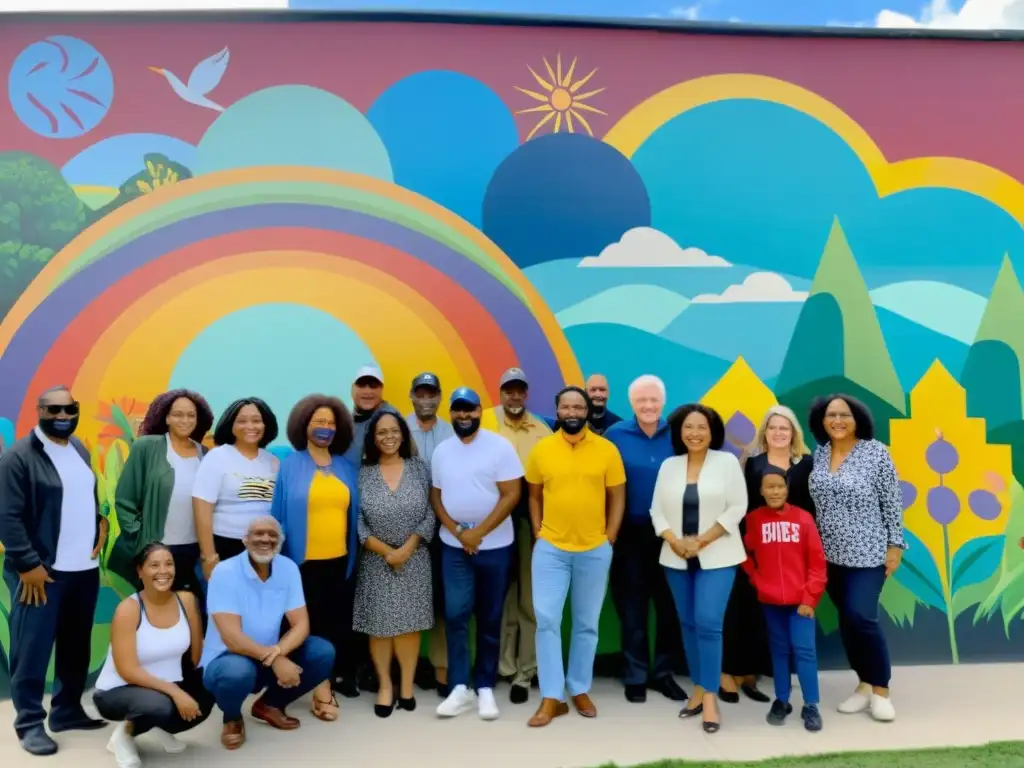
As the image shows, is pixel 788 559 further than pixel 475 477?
No

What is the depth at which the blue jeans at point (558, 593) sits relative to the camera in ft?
13.1

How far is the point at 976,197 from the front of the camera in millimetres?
5289

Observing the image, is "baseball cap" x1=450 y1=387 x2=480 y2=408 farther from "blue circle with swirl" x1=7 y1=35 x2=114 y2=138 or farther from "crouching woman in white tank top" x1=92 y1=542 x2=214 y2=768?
"blue circle with swirl" x1=7 y1=35 x2=114 y2=138

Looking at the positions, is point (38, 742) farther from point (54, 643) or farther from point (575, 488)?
point (575, 488)

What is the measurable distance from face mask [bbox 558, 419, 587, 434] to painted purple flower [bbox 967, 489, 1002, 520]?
3.09m


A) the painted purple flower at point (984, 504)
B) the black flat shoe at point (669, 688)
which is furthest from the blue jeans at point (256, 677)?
the painted purple flower at point (984, 504)

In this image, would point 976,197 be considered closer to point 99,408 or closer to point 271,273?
point 271,273

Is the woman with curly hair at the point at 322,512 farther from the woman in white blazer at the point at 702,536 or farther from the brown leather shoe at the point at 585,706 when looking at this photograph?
the woman in white blazer at the point at 702,536

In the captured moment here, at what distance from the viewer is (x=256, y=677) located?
364 centimetres

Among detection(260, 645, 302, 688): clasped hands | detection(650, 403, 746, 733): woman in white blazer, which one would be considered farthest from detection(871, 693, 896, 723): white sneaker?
detection(260, 645, 302, 688): clasped hands

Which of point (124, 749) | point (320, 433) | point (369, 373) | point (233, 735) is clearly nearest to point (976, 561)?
point (369, 373)

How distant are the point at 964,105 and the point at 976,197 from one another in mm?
688

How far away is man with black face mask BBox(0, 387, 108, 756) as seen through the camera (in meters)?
3.66

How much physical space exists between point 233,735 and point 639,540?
2.42 metres
